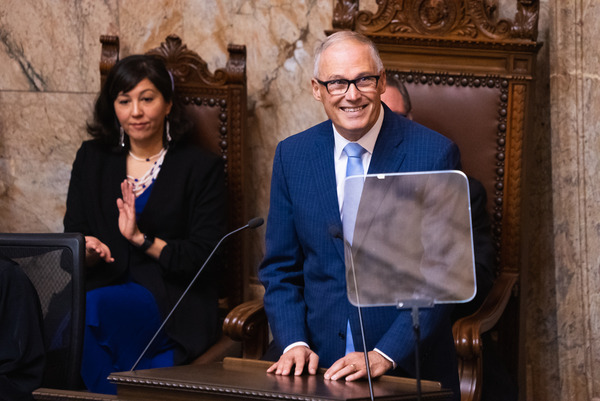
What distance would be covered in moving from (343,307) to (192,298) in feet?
4.17

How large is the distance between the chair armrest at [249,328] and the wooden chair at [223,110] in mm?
601

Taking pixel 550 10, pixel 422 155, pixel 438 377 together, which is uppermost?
pixel 550 10

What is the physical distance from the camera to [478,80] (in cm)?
371

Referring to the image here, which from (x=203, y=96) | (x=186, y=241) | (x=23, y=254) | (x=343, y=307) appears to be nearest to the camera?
(x=343, y=307)

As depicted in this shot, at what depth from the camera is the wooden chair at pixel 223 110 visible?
156 inches

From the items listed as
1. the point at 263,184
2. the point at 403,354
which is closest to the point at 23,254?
the point at 403,354

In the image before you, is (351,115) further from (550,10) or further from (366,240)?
(550,10)

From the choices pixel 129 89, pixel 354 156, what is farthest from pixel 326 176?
pixel 129 89

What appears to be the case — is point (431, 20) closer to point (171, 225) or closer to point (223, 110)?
point (223, 110)

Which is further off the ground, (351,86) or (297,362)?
(351,86)

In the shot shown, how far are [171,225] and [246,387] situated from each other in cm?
188

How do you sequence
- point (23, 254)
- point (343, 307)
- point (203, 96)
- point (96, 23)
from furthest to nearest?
1. point (96, 23)
2. point (203, 96)
3. point (23, 254)
4. point (343, 307)

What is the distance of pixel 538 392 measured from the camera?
4082 mm

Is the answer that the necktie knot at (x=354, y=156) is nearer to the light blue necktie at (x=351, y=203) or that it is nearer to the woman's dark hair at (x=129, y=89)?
the light blue necktie at (x=351, y=203)
